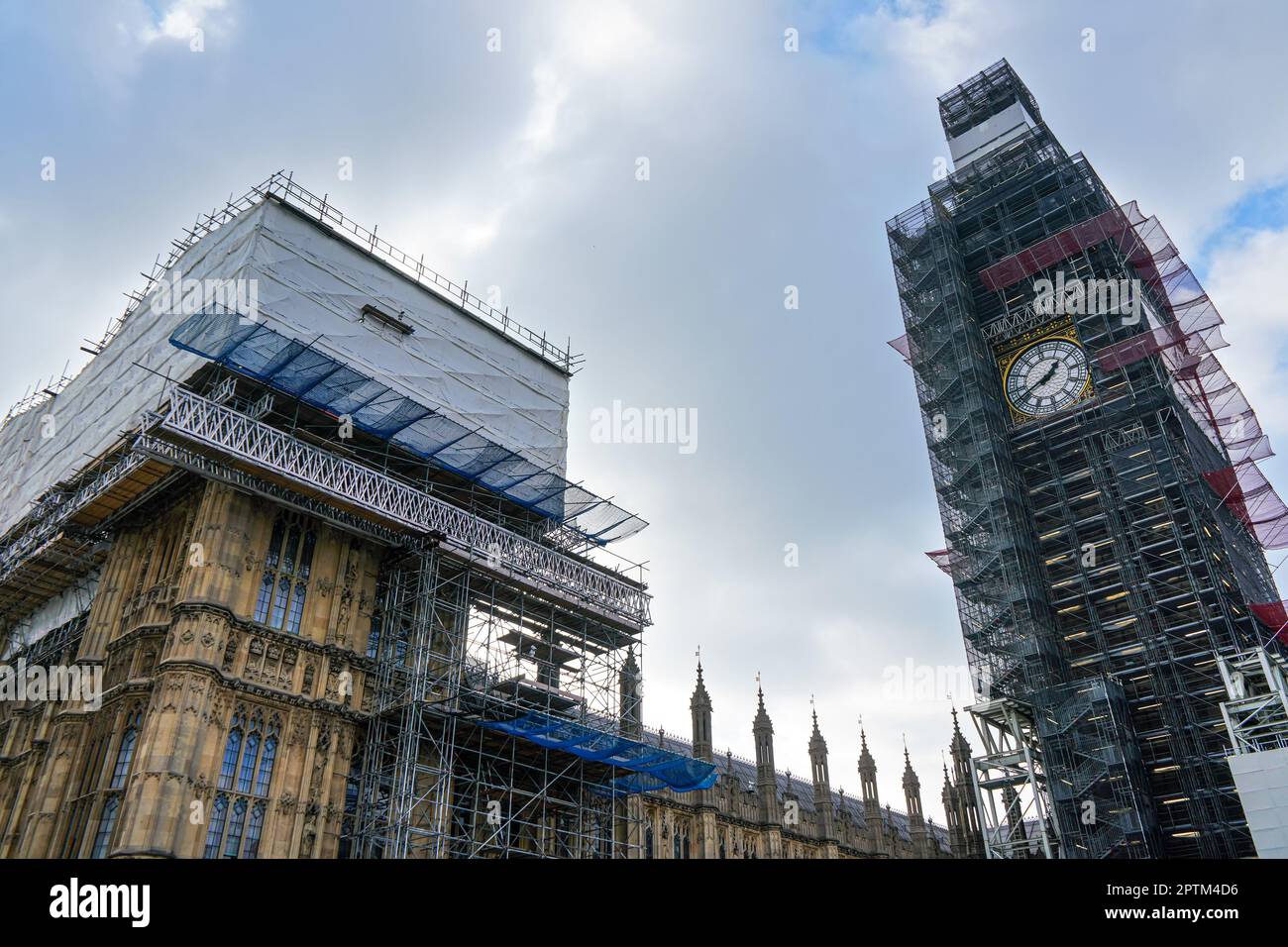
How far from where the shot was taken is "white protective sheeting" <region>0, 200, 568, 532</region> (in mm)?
38469

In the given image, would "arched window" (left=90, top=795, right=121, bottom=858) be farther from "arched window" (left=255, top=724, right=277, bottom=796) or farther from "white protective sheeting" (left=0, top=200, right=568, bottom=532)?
"white protective sheeting" (left=0, top=200, right=568, bottom=532)

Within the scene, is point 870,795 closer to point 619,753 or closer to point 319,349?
point 619,753

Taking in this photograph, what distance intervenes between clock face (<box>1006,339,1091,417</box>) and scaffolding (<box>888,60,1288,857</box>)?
782mm

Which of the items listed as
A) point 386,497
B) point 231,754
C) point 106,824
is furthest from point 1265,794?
point 106,824

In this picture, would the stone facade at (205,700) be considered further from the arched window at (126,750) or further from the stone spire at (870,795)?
the stone spire at (870,795)

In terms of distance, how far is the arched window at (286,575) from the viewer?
33.5m

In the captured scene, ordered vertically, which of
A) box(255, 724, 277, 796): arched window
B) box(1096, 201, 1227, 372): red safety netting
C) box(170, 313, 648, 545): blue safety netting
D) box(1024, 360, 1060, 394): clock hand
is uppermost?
box(1096, 201, 1227, 372): red safety netting

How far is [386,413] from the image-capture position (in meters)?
38.2

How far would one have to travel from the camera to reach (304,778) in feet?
104

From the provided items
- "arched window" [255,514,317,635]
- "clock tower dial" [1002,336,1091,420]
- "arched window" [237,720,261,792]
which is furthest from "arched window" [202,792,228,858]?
"clock tower dial" [1002,336,1091,420]

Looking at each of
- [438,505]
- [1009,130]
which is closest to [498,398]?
[438,505]

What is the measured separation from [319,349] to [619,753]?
19529mm
